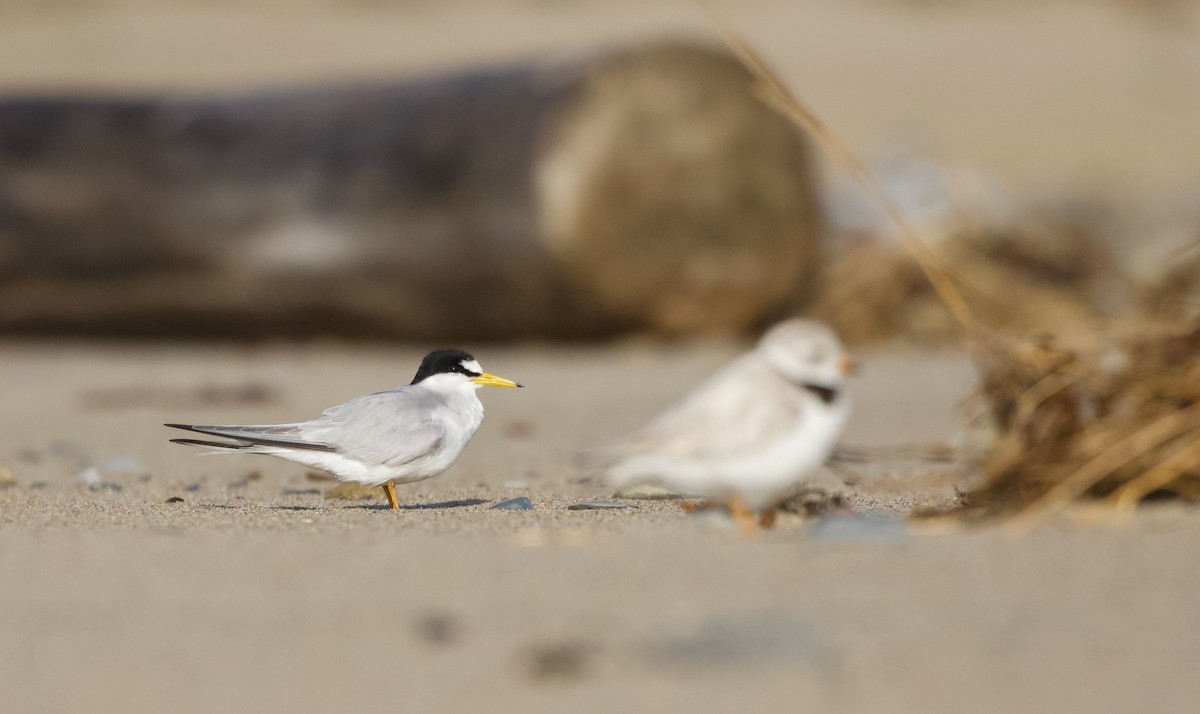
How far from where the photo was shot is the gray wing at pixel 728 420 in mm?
2643

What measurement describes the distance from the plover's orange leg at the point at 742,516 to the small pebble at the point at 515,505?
2.51 feet

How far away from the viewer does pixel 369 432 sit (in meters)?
3.56

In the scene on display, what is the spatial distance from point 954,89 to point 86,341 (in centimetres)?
2090

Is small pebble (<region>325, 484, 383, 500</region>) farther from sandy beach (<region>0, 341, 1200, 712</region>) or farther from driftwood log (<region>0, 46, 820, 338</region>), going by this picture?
driftwood log (<region>0, 46, 820, 338</region>)

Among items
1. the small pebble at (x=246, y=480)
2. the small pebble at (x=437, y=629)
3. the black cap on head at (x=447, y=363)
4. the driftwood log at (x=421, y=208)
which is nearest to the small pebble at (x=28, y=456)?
the small pebble at (x=246, y=480)

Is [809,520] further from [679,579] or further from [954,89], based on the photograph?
[954,89]

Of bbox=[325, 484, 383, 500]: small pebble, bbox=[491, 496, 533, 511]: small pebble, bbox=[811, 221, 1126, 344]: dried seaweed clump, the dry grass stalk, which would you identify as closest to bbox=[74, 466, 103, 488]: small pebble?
bbox=[325, 484, 383, 500]: small pebble

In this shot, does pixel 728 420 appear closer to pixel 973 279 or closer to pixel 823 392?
pixel 823 392

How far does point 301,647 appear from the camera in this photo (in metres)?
2.17

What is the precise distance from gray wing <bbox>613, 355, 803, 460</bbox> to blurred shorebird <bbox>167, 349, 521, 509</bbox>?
36.9 inches

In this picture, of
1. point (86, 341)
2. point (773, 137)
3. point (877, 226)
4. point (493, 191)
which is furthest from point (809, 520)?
point (877, 226)

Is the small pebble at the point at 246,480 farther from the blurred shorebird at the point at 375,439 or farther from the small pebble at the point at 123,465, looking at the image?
the blurred shorebird at the point at 375,439

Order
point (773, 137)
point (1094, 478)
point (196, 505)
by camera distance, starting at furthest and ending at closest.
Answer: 1. point (773, 137)
2. point (196, 505)
3. point (1094, 478)

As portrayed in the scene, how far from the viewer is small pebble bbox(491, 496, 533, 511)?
11.4ft
